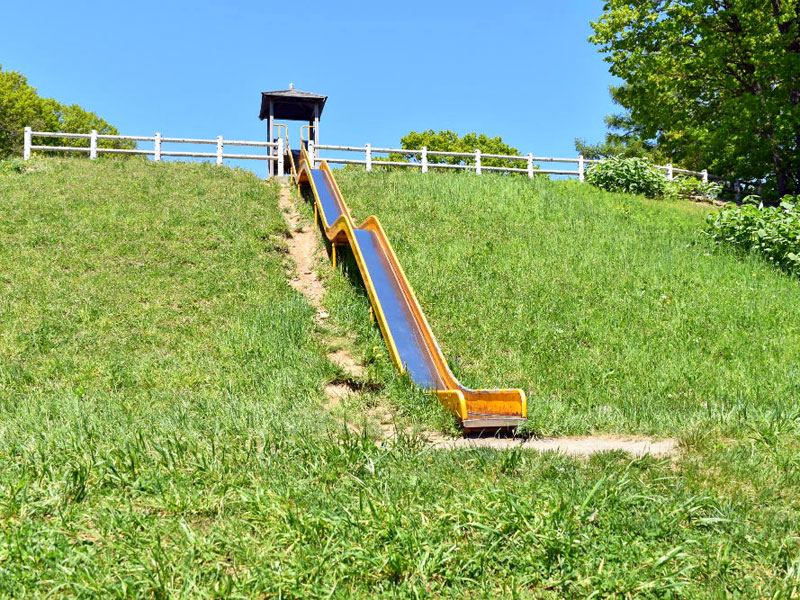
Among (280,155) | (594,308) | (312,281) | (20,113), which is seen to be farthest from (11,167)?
(20,113)

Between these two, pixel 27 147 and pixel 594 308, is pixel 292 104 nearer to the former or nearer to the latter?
pixel 27 147

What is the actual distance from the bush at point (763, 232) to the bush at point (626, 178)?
5206 millimetres

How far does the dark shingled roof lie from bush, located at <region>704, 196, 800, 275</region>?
17037mm

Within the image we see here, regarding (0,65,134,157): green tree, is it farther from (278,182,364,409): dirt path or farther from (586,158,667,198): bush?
(586,158,667,198): bush

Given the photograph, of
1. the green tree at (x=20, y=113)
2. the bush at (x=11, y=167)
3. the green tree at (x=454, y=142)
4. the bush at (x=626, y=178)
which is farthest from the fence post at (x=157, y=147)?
the green tree at (x=454, y=142)

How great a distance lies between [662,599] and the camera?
11.5ft

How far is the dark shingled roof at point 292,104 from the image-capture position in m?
26.9

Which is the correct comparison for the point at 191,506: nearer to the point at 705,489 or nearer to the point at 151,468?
the point at 151,468

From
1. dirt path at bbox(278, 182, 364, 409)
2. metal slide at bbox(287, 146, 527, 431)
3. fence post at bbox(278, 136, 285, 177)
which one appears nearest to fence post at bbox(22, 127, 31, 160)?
fence post at bbox(278, 136, 285, 177)

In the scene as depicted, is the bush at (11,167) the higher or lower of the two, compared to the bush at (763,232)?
higher

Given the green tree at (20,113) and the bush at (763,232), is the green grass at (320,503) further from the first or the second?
the green tree at (20,113)

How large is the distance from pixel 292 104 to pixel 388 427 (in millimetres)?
24027

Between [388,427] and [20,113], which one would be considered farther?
[20,113]

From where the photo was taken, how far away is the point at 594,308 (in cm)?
1101
